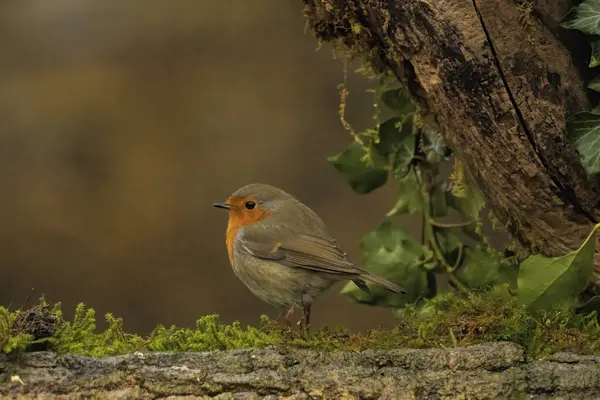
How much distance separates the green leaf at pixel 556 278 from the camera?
2646mm

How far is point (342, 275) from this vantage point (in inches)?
126

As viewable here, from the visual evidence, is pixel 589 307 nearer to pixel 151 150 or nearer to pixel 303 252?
pixel 303 252

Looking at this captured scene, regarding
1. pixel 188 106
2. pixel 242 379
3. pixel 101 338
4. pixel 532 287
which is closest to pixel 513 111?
pixel 532 287

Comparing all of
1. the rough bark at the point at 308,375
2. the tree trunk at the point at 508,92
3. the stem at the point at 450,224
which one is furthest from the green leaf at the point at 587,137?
the stem at the point at 450,224

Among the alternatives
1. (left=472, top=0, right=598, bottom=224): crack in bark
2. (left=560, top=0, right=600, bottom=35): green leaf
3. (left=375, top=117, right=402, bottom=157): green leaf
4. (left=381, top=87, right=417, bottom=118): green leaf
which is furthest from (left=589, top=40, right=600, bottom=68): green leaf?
(left=375, top=117, right=402, bottom=157): green leaf

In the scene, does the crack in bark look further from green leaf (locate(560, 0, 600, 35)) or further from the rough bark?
the rough bark

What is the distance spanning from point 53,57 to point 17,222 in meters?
1.15

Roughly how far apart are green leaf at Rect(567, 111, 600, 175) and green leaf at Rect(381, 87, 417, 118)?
0.71 m

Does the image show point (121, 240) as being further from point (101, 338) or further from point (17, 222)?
point (101, 338)

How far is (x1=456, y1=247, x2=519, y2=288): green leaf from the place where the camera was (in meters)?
3.15

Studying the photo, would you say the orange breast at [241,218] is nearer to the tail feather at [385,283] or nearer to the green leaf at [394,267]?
the green leaf at [394,267]

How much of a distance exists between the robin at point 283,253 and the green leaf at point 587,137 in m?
0.76

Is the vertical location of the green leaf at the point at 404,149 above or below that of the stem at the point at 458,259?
above

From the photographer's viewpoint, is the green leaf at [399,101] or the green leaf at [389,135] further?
the green leaf at [389,135]
